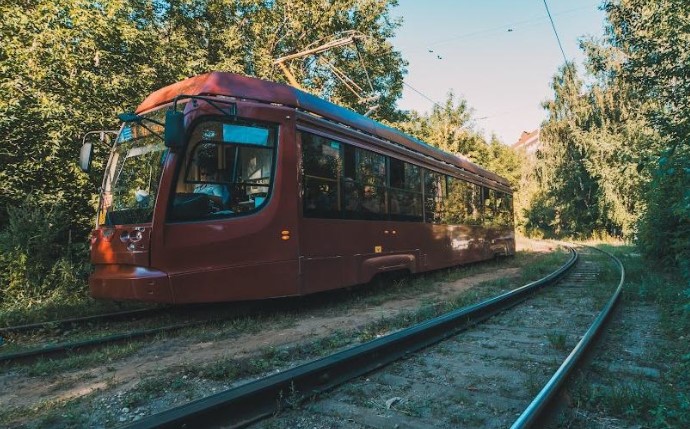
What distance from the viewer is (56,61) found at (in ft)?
31.1

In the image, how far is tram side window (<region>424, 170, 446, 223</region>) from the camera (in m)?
10.0

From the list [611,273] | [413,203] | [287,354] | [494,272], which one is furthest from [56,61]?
[611,273]

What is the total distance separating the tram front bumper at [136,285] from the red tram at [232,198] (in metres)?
0.01

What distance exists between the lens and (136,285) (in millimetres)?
5496

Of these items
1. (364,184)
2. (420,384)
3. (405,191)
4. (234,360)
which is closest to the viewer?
(420,384)

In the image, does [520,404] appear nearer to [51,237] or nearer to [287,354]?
[287,354]

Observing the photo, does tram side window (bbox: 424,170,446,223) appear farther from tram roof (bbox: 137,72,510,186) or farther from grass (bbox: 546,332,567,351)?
grass (bbox: 546,332,567,351)

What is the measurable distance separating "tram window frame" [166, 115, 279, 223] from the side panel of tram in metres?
0.58

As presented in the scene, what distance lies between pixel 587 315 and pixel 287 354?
439 centimetres

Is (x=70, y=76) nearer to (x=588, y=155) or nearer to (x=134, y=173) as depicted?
(x=134, y=173)

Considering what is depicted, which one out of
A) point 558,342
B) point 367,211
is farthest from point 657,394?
point 367,211

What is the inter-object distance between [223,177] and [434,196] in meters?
5.79

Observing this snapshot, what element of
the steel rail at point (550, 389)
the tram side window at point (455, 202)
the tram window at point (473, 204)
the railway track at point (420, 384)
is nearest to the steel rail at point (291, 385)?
the railway track at point (420, 384)

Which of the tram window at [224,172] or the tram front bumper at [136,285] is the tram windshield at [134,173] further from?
the tram front bumper at [136,285]
